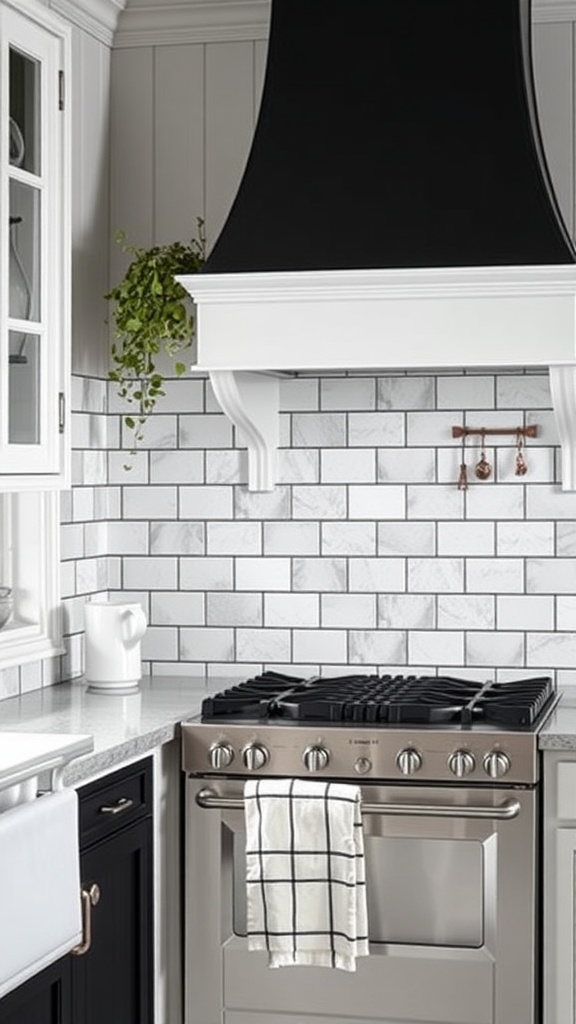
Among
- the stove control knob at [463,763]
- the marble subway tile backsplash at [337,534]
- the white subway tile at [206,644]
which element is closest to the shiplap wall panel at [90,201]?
the marble subway tile backsplash at [337,534]

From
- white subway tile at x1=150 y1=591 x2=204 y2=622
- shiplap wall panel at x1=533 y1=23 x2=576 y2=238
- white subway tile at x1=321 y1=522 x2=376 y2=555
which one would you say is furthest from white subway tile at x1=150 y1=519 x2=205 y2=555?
shiplap wall panel at x1=533 y1=23 x2=576 y2=238

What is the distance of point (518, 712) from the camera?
3727mm

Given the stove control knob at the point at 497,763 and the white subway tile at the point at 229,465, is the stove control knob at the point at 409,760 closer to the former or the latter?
the stove control knob at the point at 497,763

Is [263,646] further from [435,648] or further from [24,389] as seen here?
[24,389]

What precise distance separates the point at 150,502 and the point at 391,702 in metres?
1.04

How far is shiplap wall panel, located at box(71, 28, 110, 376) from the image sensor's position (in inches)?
172

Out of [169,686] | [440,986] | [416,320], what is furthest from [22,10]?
[440,986]

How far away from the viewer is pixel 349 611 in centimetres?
447

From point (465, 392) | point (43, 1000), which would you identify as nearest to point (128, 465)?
point (465, 392)

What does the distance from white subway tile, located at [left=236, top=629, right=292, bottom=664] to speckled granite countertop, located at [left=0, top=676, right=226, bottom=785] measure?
93mm

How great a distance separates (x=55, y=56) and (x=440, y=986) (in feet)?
7.16

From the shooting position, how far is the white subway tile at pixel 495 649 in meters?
4.37

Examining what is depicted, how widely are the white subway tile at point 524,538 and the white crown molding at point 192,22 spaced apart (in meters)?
1.41

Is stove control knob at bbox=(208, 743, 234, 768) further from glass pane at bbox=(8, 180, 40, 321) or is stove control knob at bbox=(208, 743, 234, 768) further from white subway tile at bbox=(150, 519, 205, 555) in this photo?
glass pane at bbox=(8, 180, 40, 321)
